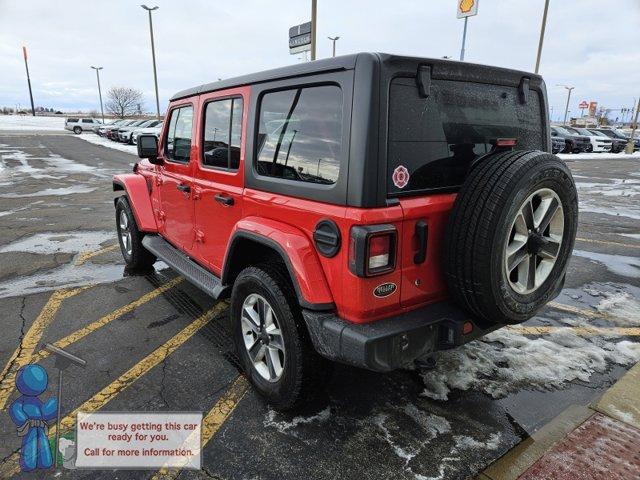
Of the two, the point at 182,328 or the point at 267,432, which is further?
the point at 182,328

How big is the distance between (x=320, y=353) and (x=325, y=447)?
563 mm

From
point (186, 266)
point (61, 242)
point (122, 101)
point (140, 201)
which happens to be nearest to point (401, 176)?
point (186, 266)

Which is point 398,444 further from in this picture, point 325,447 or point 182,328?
point 182,328

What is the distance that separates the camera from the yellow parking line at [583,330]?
3732mm

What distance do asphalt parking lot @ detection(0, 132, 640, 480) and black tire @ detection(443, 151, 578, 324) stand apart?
0.75m

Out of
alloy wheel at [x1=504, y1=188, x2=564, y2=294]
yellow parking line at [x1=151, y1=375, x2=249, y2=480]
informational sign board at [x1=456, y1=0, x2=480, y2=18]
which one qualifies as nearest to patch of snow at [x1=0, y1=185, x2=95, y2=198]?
yellow parking line at [x1=151, y1=375, x2=249, y2=480]

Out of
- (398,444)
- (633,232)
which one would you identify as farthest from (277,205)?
(633,232)

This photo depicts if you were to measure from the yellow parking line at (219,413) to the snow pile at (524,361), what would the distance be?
1.24 m

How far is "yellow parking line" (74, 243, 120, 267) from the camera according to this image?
561cm

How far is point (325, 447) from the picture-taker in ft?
8.00

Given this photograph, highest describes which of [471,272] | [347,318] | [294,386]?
[471,272]

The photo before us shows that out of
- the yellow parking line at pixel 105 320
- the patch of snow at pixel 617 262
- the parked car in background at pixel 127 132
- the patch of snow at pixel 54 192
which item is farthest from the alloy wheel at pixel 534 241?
the parked car in background at pixel 127 132

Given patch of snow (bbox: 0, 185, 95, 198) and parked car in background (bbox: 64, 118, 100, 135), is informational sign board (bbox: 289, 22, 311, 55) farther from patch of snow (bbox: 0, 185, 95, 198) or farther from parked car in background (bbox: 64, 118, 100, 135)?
parked car in background (bbox: 64, 118, 100, 135)

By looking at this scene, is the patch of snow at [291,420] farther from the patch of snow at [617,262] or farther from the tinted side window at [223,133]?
the patch of snow at [617,262]
